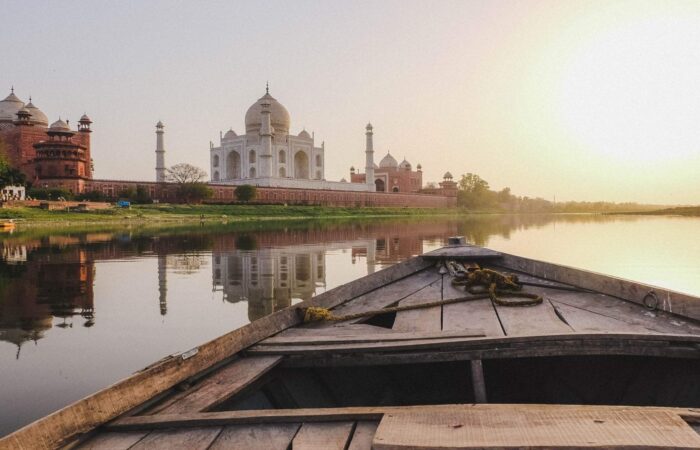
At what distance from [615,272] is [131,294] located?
775 centimetres

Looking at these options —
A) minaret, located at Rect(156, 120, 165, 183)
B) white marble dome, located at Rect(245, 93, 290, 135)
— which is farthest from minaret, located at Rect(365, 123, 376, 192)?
minaret, located at Rect(156, 120, 165, 183)

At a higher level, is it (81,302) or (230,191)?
(230,191)

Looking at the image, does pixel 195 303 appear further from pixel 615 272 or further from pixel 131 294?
pixel 615 272

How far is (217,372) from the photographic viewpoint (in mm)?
2346

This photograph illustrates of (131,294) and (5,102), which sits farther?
(5,102)

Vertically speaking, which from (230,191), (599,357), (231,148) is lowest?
(599,357)

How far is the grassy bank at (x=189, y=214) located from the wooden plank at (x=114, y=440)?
2620 centimetres

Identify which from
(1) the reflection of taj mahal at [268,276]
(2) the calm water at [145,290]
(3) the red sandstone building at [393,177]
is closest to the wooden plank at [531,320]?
(2) the calm water at [145,290]

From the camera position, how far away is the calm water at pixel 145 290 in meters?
3.92

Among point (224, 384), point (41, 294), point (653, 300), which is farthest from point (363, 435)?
point (41, 294)

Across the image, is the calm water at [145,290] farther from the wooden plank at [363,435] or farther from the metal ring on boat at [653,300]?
the metal ring on boat at [653,300]

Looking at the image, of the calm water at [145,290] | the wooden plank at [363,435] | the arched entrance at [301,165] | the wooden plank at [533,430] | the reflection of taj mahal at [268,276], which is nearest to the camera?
the wooden plank at [533,430]

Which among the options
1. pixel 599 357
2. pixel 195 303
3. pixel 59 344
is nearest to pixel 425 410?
pixel 599 357

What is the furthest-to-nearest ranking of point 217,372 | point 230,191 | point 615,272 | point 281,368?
point 230,191, point 615,272, point 281,368, point 217,372
